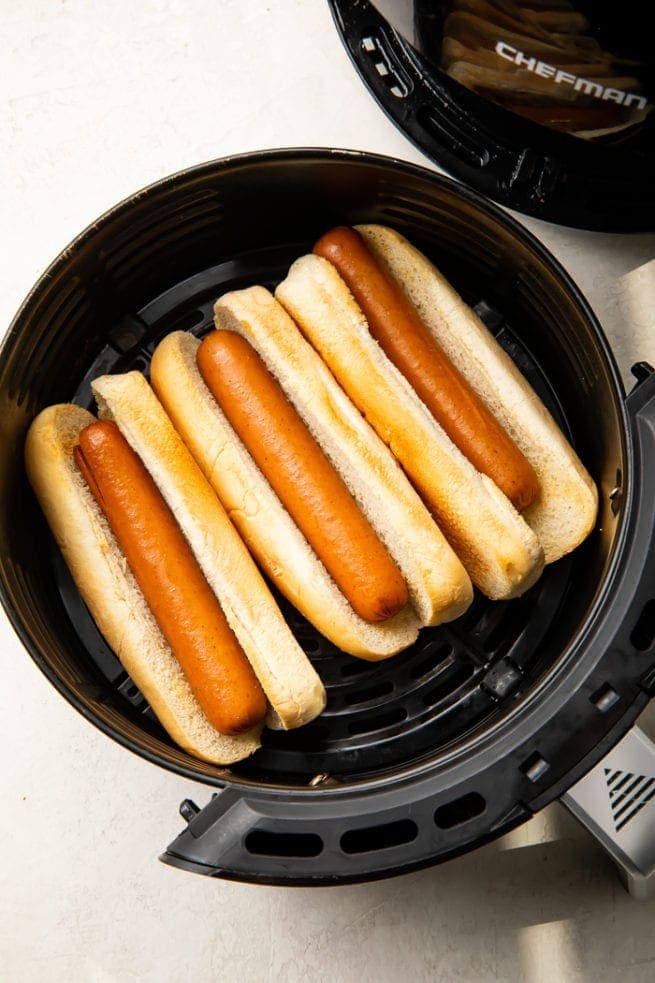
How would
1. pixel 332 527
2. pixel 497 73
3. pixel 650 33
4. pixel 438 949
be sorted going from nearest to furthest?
pixel 650 33
pixel 497 73
pixel 332 527
pixel 438 949

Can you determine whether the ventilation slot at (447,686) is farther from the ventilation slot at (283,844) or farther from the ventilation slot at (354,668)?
the ventilation slot at (283,844)

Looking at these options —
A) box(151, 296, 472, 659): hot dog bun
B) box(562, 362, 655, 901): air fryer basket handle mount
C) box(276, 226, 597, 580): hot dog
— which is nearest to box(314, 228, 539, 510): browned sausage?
box(276, 226, 597, 580): hot dog

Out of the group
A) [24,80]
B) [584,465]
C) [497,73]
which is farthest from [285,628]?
[24,80]

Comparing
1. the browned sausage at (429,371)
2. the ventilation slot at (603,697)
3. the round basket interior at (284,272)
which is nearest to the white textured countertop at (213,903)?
the round basket interior at (284,272)

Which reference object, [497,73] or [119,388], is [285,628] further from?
[497,73]

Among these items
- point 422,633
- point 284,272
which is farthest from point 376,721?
point 284,272

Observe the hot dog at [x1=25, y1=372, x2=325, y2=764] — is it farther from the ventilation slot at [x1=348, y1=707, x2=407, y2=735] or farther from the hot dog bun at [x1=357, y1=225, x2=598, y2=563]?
the hot dog bun at [x1=357, y1=225, x2=598, y2=563]
